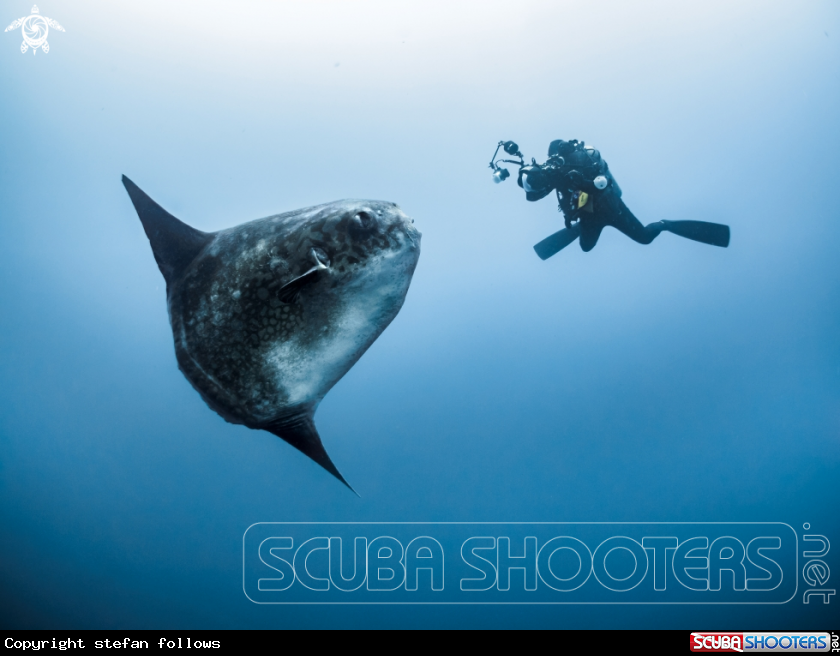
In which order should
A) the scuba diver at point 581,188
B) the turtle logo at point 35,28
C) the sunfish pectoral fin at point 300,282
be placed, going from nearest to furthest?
the sunfish pectoral fin at point 300,282
the scuba diver at point 581,188
the turtle logo at point 35,28

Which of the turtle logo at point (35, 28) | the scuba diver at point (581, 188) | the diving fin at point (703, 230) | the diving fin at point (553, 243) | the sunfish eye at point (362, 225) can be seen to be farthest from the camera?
the diving fin at point (553, 243)

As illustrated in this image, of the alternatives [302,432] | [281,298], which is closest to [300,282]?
[281,298]

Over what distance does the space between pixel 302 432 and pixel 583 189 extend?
5.33 metres

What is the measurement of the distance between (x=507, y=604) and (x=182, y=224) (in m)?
10.2

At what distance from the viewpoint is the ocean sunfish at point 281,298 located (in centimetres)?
264

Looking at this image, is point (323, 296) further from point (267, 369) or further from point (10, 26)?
point (10, 26)

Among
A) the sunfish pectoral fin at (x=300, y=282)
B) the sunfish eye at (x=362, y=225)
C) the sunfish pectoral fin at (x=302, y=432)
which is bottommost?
the sunfish pectoral fin at (x=302, y=432)

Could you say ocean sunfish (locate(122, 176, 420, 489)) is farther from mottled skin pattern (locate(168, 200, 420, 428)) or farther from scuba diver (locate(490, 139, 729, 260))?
scuba diver (locate(490, 139, 729, 260))

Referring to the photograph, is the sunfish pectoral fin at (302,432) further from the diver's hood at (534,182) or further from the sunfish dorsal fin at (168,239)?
the diver's hood at (534,182)

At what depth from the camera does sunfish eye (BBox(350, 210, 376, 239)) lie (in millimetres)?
2611

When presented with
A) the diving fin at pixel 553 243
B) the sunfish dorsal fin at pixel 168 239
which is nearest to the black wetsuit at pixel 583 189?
the diving fin at pixel 553 243

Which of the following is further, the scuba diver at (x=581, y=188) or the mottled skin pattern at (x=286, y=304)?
the scuba diver at (x=581, y=188)

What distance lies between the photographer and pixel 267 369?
2885 mm

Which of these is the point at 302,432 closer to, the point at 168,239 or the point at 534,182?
the point at 168,239
